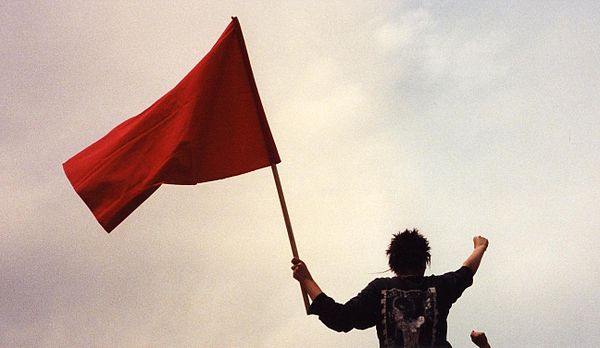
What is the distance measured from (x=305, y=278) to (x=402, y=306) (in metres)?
1.24

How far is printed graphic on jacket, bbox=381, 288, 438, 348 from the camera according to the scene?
8797mm

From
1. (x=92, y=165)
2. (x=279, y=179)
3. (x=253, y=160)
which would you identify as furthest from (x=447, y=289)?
(x=92, y=165)

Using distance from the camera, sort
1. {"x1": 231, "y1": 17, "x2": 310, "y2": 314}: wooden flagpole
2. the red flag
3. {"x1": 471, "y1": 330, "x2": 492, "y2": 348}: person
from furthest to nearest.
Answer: the red flag < {"x1": 231, "y1": 17, "x2": 310, "y2": 314}: wooden flagpole < {"x1": 471, "y1": 330, "x2": 492, "y2": 348}: person

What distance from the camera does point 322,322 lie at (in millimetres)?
9102

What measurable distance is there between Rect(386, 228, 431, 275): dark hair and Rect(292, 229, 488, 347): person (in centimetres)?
1

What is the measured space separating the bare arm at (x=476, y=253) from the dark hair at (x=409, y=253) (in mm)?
483

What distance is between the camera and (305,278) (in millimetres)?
9492

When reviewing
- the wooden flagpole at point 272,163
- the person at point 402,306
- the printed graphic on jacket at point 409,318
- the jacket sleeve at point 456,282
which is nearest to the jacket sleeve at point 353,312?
the person at point 402,306

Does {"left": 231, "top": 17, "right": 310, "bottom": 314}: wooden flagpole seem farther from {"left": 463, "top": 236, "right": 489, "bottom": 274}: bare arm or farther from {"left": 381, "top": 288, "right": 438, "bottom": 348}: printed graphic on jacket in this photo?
{"left": 463, "top": 236, "right": 489, "bottom": 274}: bare arm

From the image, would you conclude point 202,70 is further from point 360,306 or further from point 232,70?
point 360,306

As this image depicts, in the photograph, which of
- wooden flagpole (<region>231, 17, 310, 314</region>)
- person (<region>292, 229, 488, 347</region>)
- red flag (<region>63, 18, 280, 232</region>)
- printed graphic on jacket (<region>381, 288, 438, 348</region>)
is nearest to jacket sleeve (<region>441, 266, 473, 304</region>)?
person (<region>292, 229, 488, 347</region>)

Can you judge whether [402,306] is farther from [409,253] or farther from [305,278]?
[305,278]

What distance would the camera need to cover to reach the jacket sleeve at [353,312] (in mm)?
8961

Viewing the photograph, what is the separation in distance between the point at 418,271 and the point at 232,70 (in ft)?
15.0
